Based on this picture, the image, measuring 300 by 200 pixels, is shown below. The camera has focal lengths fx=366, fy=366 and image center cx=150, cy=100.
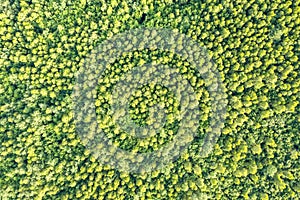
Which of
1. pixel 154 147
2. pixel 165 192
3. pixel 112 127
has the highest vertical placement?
pixel 112 127

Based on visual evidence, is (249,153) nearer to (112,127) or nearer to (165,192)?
(165,192)

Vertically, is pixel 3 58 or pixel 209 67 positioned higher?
pixel 3 58

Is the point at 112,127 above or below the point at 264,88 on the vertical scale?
above

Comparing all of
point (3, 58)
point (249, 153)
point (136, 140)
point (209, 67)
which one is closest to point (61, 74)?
point (3, 58)

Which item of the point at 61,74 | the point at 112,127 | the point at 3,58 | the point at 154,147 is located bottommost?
the point at 154,147

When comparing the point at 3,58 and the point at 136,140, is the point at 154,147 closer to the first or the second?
the point at 136,140

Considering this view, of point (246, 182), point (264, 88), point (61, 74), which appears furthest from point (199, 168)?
point (61, 74)
